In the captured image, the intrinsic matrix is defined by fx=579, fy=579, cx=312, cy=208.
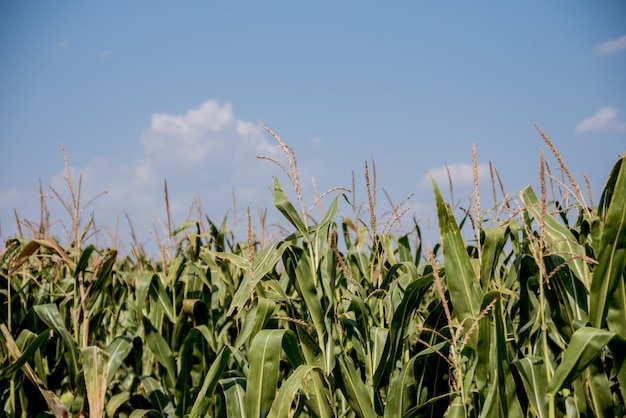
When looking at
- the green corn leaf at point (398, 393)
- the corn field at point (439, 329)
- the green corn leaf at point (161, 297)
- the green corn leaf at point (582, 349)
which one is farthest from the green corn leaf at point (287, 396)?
the green corn leaf at point (161, 297)

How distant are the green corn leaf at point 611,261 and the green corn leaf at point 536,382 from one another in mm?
264

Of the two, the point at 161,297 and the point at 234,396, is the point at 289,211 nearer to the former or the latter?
the point at 234,396

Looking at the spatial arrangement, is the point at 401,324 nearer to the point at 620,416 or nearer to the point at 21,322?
the point at 620,416

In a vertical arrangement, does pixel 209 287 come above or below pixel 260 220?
below

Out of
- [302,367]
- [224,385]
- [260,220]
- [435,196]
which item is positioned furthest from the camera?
[260,220]

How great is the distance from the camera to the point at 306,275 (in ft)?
7.82

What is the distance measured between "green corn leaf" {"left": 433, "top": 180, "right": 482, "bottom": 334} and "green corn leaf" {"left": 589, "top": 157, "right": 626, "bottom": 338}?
436 millimetres

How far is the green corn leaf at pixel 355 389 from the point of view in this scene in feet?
7.67

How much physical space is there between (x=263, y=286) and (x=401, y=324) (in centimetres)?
75

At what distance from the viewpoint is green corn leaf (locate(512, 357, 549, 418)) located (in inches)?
84.7

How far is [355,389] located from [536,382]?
693 millimetres

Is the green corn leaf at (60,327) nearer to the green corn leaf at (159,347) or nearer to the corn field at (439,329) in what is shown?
the corn field at (439,329)

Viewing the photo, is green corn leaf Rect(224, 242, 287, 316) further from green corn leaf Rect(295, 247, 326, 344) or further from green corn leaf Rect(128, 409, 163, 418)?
green corn leaf Rect(128, 409, 163, 418)

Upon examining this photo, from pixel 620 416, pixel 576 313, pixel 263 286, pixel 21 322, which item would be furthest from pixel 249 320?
pixel 21 322
